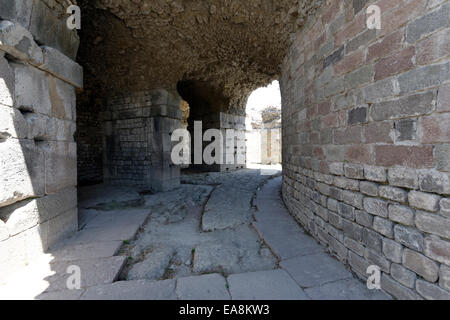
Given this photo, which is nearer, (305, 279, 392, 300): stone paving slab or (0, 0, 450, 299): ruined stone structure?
(0, 0, 450, 299): ruined stone structure

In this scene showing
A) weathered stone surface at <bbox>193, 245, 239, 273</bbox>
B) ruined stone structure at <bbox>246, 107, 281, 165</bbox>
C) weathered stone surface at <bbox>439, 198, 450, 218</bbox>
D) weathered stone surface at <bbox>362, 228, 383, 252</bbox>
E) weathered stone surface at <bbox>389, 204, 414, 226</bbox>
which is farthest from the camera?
ruined stone structure at <bbox>246, 107, 281, 165</bbox>

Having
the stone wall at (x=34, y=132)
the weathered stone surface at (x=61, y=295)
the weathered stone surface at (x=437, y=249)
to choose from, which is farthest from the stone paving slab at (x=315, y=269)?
the stone wall at (x=34, y=132)

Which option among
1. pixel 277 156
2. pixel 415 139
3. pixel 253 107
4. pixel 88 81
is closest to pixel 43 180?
pixel 415 139

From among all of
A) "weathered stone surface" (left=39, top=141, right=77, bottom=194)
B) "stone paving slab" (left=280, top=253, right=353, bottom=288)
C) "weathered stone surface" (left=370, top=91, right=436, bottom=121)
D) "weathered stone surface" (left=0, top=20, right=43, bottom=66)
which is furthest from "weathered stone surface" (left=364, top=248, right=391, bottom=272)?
"weathered stone surface" (left=0, top=20, right=43, bottom=66)

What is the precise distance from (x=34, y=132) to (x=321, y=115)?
3507 mm

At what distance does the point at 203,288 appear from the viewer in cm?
188

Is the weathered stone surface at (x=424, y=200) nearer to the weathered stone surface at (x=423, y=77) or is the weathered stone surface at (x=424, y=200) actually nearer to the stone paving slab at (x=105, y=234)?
the weathered stone surface at (x=423, y=77)

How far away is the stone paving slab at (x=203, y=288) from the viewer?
1785 millimetres

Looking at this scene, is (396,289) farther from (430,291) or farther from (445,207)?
(445,207)

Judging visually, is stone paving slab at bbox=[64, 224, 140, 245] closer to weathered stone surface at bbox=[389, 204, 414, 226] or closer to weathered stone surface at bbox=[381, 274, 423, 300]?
weathered stone surface at bbox=[381, 274, 423, 300]

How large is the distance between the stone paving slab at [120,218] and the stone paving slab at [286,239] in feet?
6.76

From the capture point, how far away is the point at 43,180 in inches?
96.5

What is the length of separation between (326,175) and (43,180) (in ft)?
11.5

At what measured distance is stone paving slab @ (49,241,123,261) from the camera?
236cm
